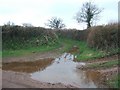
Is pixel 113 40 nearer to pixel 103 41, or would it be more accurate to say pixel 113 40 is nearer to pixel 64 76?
pixel 103 41

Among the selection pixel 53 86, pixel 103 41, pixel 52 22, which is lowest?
pixel 53 86

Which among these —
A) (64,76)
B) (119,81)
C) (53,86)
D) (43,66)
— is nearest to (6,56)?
(43,66)

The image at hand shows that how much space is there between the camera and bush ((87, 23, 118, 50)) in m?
23.2

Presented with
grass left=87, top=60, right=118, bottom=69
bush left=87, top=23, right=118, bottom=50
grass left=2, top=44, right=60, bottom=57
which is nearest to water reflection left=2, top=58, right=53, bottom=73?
grass left=87, top=60, right=118, bottom=69

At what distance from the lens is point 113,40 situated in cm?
2342

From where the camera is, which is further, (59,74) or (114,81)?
(59,74)

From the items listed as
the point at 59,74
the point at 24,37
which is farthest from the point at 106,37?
the point at 24,37

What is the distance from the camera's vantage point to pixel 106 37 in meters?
24.5

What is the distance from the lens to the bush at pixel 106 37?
76.3 ft

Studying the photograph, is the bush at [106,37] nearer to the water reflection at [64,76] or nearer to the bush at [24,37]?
the water reflection at [64,76]

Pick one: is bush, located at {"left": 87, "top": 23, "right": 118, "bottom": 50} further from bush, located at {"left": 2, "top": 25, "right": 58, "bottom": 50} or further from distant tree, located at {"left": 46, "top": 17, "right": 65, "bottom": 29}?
distant tree, located at {"left": 46, "top": 17, "right": 65, "bottom": 29}

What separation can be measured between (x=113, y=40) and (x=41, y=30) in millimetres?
15617

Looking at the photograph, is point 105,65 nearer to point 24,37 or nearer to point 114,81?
point 114,81

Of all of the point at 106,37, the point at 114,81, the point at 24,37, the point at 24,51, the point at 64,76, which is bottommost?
the point at 64,76
